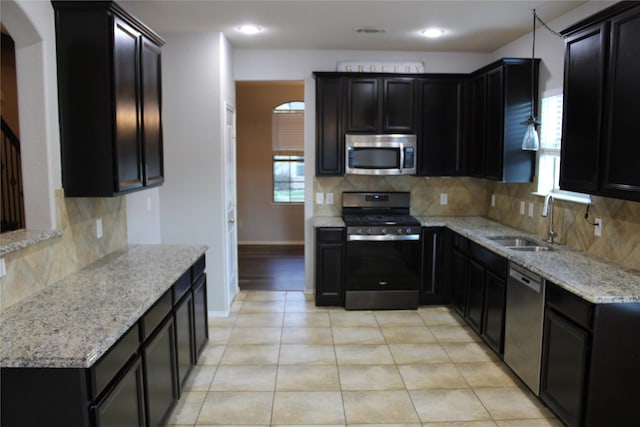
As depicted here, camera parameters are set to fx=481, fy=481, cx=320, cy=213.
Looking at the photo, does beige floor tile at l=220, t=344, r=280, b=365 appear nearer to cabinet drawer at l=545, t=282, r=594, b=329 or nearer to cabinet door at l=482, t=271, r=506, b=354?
cabinet door at l=482, t=271, r=506, b=354

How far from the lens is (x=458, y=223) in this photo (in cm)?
504

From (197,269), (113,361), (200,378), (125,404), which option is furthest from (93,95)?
(200,378)

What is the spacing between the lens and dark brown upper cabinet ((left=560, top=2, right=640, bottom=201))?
8.55 feet

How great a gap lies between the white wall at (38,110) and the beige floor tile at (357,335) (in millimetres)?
2560

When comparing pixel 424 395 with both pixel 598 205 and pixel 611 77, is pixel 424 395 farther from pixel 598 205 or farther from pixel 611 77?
pixel 611 77

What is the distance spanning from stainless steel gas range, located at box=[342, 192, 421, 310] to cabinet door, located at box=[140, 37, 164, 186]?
2149mm

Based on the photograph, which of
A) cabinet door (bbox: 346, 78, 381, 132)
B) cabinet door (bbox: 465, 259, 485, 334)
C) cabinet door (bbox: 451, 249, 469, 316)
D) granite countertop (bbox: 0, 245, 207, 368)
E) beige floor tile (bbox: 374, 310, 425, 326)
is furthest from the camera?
cabinet door (bbox: 346, 78, 381, 132)

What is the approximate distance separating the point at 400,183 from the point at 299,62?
1793mm

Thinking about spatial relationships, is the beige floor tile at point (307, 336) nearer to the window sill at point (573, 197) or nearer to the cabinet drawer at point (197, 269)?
the cabinet drawer at point (197, 269)

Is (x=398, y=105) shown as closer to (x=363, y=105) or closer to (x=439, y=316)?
(x=363, y=105)

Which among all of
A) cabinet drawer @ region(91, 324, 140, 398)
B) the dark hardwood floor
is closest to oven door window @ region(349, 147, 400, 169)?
the dark hardwood floor

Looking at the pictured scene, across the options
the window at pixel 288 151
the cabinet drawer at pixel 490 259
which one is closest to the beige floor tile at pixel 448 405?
the cabinet drawer at pixel 490 259

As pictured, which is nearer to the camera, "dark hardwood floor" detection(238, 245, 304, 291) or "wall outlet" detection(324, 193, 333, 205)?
"wall outlet" detection(324, 193, 333, 205)

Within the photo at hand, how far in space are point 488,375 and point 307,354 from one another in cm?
141
